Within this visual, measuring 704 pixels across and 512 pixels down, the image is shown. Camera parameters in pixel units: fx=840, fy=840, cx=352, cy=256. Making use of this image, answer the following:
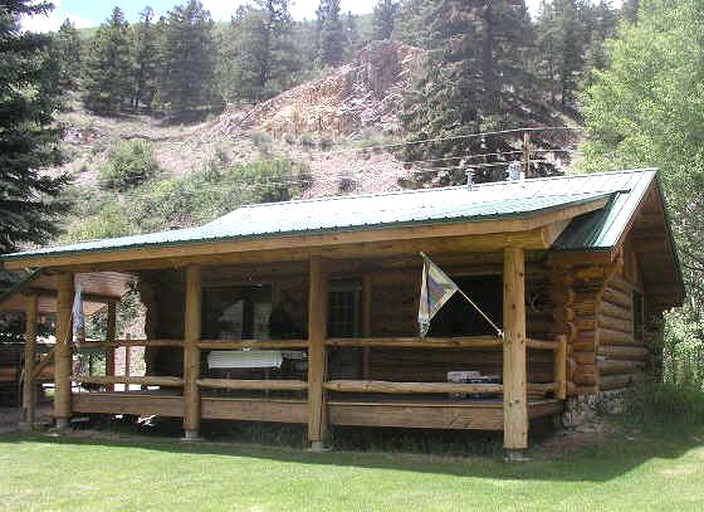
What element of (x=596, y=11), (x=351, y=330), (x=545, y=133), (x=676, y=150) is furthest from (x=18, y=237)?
(x=596, y=11)

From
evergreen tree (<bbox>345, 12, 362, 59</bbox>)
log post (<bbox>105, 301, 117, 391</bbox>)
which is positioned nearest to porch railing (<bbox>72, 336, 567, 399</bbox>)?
log post (<bbox>105, 301, 117, 391</bbox>)

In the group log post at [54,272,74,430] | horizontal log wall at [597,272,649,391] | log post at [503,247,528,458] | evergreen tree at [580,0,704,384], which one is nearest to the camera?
log post at [503,247,528,458]

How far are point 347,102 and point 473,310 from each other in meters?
Result: 55.1

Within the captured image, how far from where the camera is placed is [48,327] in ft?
79.0

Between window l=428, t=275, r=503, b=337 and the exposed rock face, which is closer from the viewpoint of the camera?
window l=428, t=275, r=503, b=337

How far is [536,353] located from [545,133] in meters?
25.4

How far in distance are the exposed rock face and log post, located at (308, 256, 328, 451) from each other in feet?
174

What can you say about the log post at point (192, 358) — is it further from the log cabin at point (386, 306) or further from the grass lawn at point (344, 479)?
the grass lawn at point (344, 479)

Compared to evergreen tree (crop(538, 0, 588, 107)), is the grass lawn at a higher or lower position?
lower

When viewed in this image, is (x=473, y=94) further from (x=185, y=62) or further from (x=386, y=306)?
(x=185, y=62)

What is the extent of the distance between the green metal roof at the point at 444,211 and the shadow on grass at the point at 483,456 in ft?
9.45

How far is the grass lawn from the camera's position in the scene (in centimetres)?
816

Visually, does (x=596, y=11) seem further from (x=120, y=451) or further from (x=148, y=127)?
(x=120, y=451)

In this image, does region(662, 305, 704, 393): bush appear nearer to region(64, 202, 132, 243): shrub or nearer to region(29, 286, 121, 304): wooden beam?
region(29, 286, 121, 304): wooden beam
